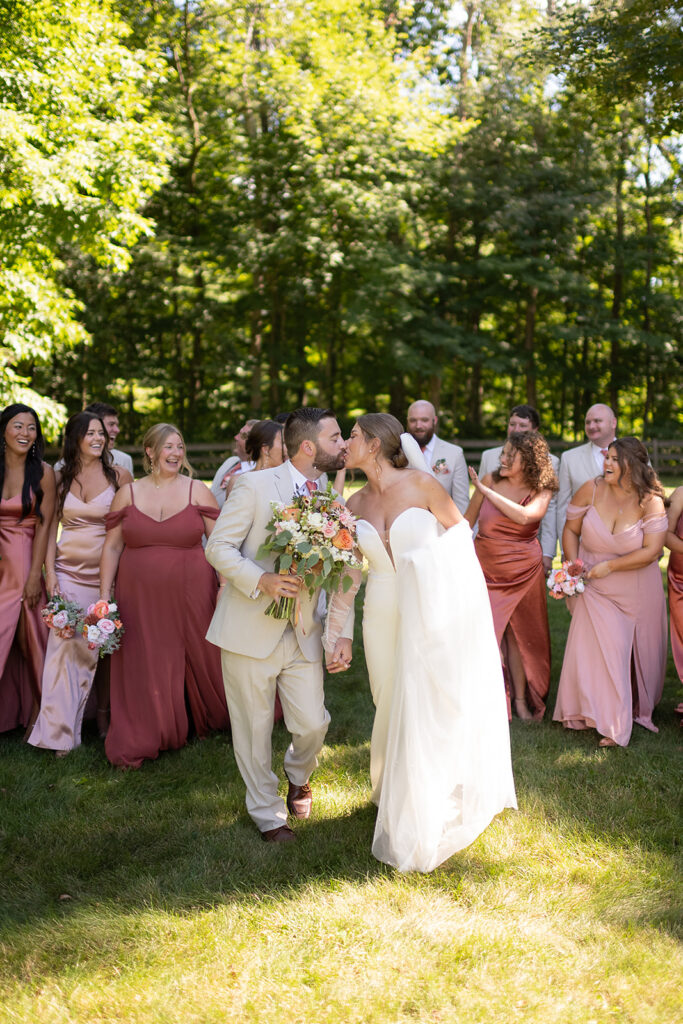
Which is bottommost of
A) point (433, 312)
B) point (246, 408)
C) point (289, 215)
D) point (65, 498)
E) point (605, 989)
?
point (605, 989)

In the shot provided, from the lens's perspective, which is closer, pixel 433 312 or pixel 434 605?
pixel 434 605

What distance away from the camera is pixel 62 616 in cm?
635

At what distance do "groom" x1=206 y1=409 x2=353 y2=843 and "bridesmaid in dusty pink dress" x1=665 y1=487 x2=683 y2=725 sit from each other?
3.08 m

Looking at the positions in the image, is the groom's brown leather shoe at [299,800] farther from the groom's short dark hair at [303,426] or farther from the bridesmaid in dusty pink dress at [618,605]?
the bridesmaid in dusty pink dress at [618,605]

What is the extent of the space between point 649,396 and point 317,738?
31841mm

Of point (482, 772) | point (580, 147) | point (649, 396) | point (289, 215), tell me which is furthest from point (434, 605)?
point (649, 396)

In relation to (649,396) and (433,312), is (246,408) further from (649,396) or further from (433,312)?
(649,396)

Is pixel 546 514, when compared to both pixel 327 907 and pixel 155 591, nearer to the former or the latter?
pixel 155 591

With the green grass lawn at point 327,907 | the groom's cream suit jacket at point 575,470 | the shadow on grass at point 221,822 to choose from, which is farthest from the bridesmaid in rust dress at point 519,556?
the green grass lawn at point 327,907

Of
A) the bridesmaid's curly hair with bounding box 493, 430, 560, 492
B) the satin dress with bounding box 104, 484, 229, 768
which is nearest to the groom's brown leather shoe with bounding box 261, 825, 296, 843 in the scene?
the satin dress with bounding box 104, 484, 229, 768

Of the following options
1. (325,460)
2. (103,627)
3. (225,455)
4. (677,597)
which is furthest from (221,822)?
(225,455)

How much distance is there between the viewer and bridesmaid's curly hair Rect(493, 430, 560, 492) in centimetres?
707

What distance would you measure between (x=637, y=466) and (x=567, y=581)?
1.01m

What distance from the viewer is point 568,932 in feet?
13.5
